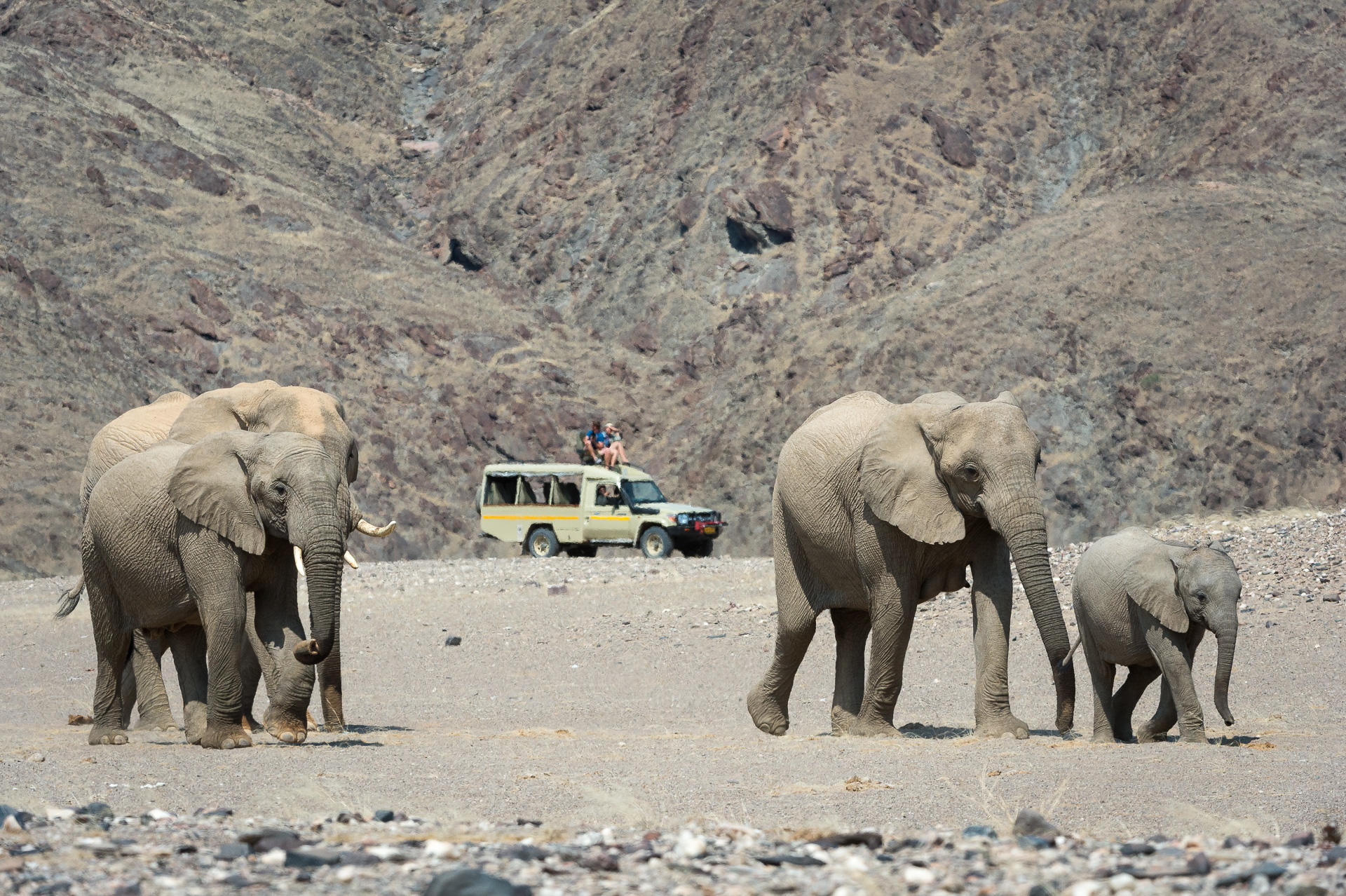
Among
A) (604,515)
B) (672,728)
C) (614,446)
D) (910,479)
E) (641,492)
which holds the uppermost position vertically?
(614,446)

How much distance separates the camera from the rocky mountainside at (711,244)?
40688mm

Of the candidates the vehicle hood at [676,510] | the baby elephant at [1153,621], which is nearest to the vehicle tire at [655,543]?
the vehicle hood at [676,510]

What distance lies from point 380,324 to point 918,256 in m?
19.3

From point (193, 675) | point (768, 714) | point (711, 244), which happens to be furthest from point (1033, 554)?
point (711, 244)

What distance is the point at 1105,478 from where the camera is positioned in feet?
127

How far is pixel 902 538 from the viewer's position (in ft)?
39.0

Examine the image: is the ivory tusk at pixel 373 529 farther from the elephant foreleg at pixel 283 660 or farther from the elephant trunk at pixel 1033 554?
the elephant trunk at pixel 1033 554

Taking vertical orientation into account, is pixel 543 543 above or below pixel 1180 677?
above

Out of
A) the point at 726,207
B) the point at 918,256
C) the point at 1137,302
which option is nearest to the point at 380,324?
the point at 726,207

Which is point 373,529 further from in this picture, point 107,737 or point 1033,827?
point 1033,827

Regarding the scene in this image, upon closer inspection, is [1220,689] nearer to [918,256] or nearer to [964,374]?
[964,374]

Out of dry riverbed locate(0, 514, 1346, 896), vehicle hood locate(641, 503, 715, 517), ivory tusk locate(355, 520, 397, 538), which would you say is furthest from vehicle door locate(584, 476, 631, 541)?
ivory tusk locate(355, 520, 397, 538)

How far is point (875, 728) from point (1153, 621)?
229 centimetres

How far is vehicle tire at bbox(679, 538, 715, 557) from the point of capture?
36.2 meters
